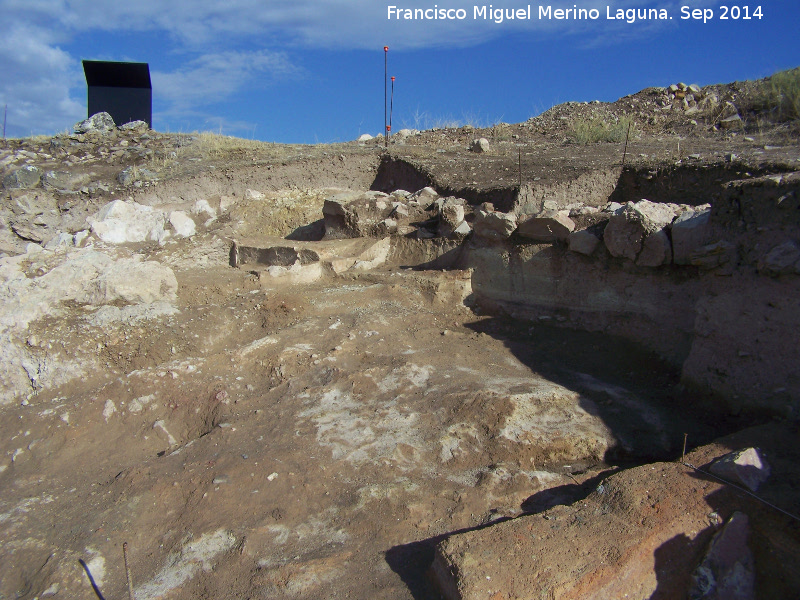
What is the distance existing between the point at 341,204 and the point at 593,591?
483 centimetres

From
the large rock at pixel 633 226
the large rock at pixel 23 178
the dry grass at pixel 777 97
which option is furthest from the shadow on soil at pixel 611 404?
the large rock at pixel 23 178

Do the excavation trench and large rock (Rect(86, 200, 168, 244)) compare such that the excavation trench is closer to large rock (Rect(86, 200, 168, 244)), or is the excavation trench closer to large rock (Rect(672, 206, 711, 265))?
large rock (Rect(672, 206, 711, 265))

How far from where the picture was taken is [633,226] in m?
3.84

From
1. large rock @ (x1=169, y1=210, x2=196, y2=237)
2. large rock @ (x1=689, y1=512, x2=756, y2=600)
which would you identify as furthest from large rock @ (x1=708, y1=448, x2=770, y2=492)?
large rock @ (x1=169, y1=210, x2=196, y2=237)

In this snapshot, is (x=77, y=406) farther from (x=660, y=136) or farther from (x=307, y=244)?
(x=660, y=136)

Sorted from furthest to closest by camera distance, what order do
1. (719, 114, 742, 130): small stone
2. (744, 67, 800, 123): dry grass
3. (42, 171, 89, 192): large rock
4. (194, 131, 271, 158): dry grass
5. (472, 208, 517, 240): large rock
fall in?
(194, 131, 271, 158): dry grass, (42, 171, 89, 192): large rock, (719, 114, 742, 130): small stone, (744, 67, 800, 123): dry grass, (472, 208, 517, 240): large rock

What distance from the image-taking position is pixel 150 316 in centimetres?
410

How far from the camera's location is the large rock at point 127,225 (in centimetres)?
616

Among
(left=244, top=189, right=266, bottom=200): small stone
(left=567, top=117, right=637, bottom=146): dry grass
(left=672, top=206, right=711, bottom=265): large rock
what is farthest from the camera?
(left=567, top=117, right=637, bottom=146): dry grass

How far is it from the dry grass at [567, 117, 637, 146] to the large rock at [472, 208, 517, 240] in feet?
15.3

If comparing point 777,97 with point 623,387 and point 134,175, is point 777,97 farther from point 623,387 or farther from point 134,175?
point 134,175

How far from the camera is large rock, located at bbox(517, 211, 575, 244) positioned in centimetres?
426

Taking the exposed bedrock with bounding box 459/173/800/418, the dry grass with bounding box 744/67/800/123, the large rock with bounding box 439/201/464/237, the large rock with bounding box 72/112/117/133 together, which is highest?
the large rock with bounding box 72/112/117/133

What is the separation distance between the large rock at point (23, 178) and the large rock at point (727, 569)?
32.3 feet
